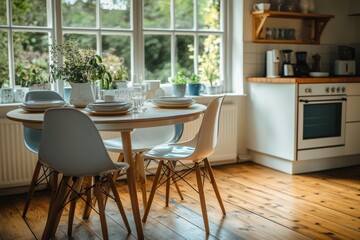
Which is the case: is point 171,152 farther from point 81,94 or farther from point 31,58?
point 31,58

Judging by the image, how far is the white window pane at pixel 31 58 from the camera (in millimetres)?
3756

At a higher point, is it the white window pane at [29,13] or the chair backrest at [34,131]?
the white window pane at [29,13]

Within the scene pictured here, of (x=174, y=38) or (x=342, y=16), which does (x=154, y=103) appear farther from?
(x=342, y=16)

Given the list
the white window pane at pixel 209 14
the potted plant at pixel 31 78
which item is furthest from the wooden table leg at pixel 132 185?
the white window pane at pixel 209 14

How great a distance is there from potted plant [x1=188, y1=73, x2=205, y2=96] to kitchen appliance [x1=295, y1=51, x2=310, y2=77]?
3.33ft

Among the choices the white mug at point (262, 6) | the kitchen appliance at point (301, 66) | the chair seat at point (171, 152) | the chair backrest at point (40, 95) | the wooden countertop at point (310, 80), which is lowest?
the chair seat at point (171, 152)

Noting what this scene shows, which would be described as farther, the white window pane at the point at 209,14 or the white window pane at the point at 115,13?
the white window pane at the point at 209,14

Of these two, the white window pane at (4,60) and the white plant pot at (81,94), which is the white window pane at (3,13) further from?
the white plant pot at (81,94)

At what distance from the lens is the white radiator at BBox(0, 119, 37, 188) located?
3475mm

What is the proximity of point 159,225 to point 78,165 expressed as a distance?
0.79 meters

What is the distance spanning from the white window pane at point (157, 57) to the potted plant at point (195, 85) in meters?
0.24

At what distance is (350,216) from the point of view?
3.06m

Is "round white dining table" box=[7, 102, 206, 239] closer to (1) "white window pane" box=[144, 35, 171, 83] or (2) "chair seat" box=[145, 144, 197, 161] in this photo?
(2) "chair seat" box=[145, 144, 197, 161]

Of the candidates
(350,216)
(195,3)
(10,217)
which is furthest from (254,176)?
(10,217)
